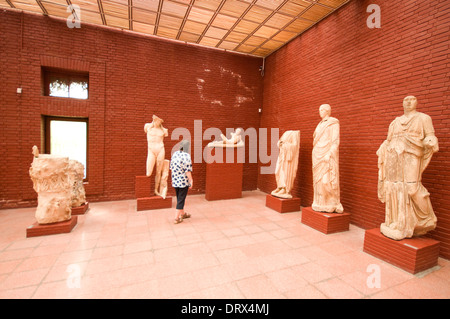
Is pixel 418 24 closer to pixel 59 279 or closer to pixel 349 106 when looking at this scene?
pixel 349 106

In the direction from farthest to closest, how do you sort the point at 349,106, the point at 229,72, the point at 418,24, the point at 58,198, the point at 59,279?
the point at 229,72 → the point at 349,106 → the point at 58,198 → the point at 418,24 → the point at 59,279

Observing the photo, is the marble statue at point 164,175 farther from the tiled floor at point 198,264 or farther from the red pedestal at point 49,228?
the red pedestal at point 49,228

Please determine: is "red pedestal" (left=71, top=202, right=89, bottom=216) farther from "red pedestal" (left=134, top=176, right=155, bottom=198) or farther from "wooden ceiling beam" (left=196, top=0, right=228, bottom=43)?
"wooden ceiling beam" (left=196, top=0, right=228, bottom=43)

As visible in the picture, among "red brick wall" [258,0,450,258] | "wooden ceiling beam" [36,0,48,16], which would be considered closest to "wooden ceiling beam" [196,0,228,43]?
"red brick wall" [258,0,450,258]

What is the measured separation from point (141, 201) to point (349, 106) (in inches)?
204

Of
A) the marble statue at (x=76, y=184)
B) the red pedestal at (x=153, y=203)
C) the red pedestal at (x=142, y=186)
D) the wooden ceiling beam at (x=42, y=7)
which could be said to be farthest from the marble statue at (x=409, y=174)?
the wooden ceiling beam at (x=42, y=7)

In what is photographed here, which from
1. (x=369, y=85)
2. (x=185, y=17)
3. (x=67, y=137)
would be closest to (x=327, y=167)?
(x=369, y=85)

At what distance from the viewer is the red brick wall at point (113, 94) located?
16.8 feet

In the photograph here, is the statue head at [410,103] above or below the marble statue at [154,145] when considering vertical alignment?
above

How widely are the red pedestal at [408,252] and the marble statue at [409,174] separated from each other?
0.10 metres

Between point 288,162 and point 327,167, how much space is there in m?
1.35

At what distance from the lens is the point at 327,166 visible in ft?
13.1

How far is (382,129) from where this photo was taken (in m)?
3.89
